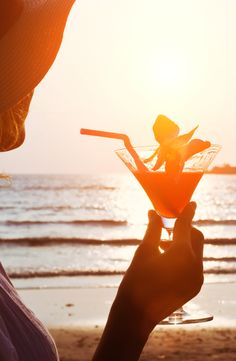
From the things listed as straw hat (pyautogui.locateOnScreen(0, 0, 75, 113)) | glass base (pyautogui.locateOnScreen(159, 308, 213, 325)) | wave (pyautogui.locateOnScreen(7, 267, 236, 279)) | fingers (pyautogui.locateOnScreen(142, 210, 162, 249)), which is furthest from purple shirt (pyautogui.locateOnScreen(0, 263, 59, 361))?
wave (pyautogui.locateOnScreen(7, 267, 236, 279))

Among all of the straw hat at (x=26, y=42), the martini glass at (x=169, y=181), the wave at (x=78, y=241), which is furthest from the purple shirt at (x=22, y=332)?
the wave at (x=78, y=241)

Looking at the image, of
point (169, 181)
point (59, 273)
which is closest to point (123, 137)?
point (169, 181)

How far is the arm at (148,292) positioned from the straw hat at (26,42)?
0.80 m

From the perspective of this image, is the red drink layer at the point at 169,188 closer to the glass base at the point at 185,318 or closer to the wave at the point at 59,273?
the glass base at the point at 185,318

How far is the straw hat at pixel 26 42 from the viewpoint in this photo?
6.57ft

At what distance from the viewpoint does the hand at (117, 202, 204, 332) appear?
2375 mm

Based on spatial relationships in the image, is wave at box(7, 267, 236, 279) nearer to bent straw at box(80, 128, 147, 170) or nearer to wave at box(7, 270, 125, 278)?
wave at box(7, 270, 125, 278)

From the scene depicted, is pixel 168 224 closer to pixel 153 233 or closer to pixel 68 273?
pixel 153 233

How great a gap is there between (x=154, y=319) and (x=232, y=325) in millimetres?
5910

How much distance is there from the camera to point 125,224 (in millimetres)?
32594

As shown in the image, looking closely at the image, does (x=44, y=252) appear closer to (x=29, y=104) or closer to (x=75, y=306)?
(x=75, y=306)

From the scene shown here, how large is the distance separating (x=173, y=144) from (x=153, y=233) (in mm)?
724

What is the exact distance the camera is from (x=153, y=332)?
7.43m

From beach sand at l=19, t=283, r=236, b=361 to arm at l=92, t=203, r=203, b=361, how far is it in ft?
13.9
